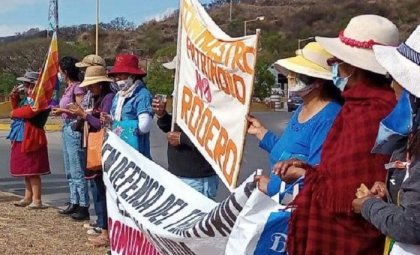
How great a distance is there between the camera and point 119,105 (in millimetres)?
6117

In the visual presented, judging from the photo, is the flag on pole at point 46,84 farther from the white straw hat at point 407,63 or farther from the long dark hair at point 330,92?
the white straw hat at point 407,63

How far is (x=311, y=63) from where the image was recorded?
358 centimetres

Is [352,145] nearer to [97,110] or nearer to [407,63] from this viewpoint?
[407,63]

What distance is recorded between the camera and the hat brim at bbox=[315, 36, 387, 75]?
122 inches

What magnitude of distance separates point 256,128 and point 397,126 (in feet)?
4.60

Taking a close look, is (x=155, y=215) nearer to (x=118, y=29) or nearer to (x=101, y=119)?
(x=101, y=119)

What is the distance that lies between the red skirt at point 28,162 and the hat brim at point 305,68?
17.5 feet

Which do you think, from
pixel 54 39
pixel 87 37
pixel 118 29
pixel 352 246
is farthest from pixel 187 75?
pixel 118 29

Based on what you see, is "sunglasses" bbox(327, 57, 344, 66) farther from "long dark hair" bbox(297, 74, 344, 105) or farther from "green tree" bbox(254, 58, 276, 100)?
"green tree" bbox(254, 58, 276, 100)

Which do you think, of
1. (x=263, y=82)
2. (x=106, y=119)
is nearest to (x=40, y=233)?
(x=106, y=119)

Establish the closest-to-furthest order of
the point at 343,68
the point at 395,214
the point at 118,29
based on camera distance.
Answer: the point at 395,214 < the point at 343,68 < the point at 118,29

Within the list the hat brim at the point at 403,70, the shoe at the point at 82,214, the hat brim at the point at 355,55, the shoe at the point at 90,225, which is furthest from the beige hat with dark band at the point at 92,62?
the hat brim at the point at 403,70

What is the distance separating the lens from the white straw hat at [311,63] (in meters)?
3.50

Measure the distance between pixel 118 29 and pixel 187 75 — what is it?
414ft
